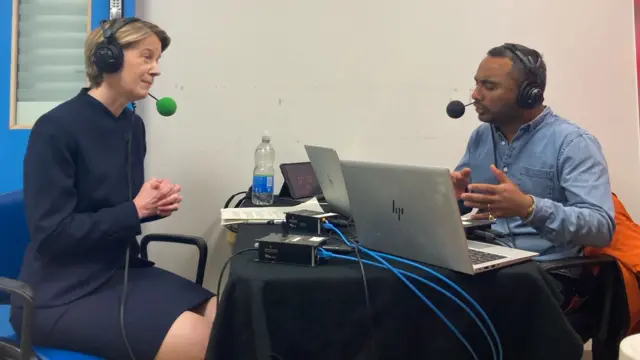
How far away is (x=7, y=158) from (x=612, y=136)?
2.37 m

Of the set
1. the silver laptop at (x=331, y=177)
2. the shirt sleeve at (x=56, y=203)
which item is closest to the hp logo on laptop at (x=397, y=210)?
the silver laptop at (x=331, y=177)

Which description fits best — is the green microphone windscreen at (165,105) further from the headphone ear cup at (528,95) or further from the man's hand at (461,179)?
the headphone ear cup at (528,95)

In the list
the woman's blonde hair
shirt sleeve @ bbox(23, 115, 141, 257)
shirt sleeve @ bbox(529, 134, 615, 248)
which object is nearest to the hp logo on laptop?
shirt sleeve @ bbox(529, 134, 615, 248)

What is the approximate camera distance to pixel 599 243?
138 cm

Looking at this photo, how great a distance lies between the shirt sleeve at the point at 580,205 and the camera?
1299 mm

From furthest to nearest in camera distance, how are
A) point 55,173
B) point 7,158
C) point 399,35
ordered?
point 399,35 → point 7,158 → point 55,173

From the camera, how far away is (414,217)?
100 centimetres

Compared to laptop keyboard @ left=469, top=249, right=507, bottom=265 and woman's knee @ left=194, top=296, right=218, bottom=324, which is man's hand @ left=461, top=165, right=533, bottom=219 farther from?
woman's knee @ left=194, top=296, right=218, bottom=324

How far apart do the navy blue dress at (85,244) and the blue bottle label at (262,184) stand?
0.58 metres

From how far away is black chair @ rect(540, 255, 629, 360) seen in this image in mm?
1399

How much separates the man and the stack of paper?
494 millimetres

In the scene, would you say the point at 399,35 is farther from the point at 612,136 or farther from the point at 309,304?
the point at 309,304

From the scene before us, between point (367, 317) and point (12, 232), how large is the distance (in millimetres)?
1009

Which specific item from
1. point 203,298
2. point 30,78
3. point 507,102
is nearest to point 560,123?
point 507,102
